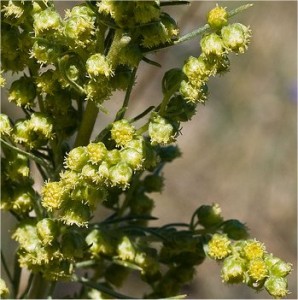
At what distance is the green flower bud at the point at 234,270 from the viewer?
2.72m

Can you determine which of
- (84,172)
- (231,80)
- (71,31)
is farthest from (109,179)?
(231,80)

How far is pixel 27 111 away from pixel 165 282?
1.09 m

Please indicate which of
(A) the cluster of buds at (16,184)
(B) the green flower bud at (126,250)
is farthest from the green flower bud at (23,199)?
(B) the green flower bud at (126,250)

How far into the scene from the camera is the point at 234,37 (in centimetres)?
236

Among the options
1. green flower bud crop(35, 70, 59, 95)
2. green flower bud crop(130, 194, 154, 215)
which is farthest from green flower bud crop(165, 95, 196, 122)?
green flower bud crop(130, 194, 154, 215)

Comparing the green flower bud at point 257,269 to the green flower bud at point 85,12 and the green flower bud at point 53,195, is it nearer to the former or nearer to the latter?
the green flower bud at point 53,195


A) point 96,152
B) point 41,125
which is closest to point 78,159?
point 96,152

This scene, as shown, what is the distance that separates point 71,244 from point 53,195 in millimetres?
258

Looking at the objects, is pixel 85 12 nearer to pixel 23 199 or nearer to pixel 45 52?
pixel 45 52

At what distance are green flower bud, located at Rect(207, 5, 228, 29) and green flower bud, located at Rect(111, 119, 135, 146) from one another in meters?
0.45

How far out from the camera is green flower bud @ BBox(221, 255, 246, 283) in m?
2.72

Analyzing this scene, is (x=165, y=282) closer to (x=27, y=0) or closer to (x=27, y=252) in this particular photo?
(x=27, y=252)

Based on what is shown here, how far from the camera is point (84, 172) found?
2.37 m

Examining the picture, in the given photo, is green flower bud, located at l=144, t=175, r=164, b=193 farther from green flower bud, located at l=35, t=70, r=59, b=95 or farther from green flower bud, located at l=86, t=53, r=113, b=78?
green flower bud, located at l=86, t=53, r=113, b=78
